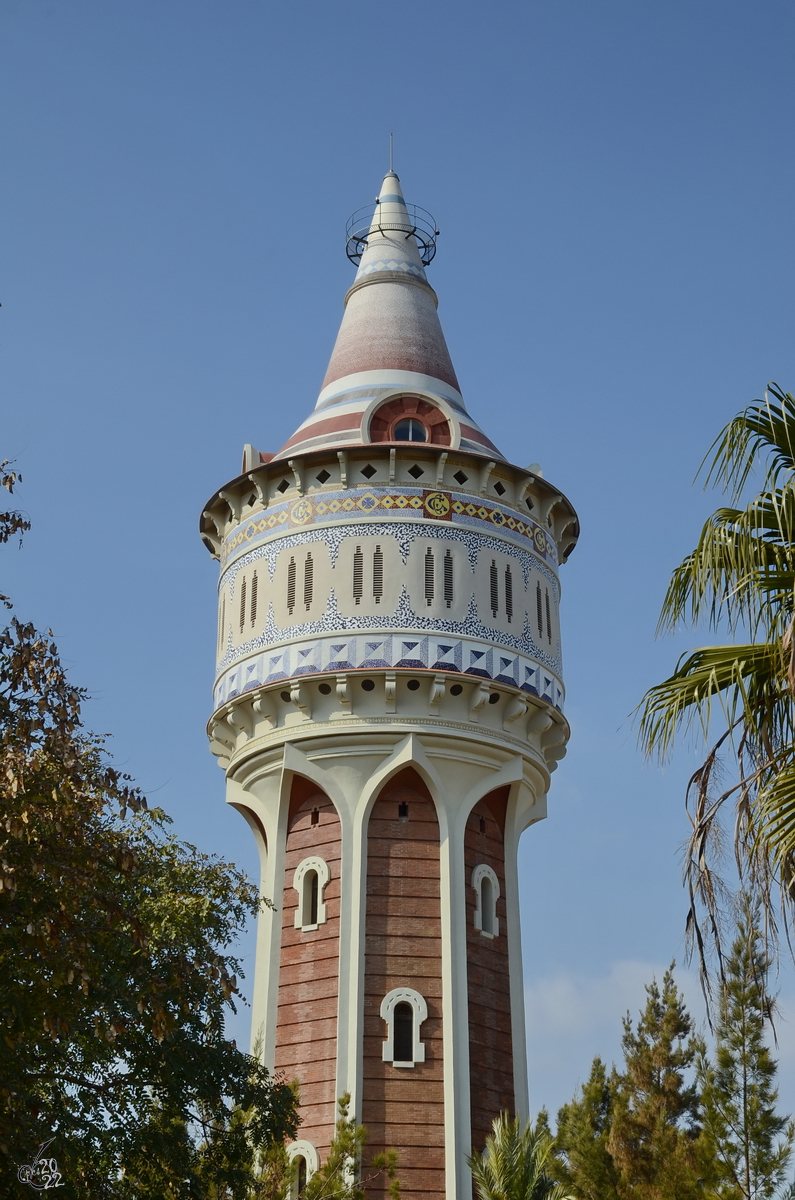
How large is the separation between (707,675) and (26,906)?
612cm

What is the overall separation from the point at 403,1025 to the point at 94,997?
36.5ft

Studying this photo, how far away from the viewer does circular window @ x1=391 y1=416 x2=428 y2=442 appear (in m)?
28.7

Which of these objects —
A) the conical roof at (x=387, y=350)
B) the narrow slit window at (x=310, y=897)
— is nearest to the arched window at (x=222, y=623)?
the conical roof at (x=387, y=350)

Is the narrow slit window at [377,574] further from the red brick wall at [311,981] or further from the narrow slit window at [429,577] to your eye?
the red brick wall at [311,981]

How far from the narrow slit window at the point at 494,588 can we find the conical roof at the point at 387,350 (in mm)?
2436

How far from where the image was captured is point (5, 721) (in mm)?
12922

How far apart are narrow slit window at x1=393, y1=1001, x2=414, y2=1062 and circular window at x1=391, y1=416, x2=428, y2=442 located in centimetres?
997

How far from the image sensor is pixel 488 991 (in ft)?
84.6

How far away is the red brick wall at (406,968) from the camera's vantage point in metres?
23.9

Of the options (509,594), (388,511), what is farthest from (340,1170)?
(388,511)

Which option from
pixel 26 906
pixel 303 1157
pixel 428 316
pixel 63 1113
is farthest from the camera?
pixel 428 316

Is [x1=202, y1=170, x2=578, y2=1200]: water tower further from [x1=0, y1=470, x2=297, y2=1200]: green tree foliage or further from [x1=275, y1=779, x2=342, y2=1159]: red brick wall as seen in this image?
[x1=0, y1=470, x2=297, y2=1200]: green tree foliage

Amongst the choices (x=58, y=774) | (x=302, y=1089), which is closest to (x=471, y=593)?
(x=302, y=1089)

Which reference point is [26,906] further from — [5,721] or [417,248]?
[417,248]
